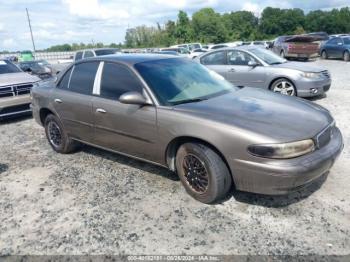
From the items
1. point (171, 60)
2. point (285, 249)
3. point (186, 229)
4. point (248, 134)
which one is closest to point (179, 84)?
point (171, 60)

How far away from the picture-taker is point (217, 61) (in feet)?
32.3

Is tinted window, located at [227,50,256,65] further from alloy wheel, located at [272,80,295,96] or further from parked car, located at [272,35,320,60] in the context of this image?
parked car, located at [272,35,320,60]

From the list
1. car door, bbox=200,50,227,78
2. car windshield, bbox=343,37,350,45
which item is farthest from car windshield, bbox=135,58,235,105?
car windshield, bbox=343,37,350,45

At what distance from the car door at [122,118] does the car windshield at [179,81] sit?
6.9 inches

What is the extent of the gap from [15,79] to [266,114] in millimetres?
7065

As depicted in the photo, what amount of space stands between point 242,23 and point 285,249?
296 ft

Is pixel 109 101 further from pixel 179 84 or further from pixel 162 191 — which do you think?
pixel 162 191

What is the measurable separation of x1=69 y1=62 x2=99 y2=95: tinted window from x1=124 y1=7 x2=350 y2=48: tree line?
60258 millimetres

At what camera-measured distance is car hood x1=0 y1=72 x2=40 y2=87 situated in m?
8.21

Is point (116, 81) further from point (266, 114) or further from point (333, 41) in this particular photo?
point (333, 41)

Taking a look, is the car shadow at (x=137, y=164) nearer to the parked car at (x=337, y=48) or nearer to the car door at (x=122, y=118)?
the car door at (x=122, y=118)

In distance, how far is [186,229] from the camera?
10.9 ft

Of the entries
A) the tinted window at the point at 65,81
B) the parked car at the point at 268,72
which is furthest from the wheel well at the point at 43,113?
the parked car at the point at 268,72

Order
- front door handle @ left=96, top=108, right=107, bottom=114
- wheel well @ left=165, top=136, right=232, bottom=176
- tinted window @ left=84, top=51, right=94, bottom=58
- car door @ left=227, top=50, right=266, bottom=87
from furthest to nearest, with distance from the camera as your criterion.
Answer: tinted window @ left=84, top=51, right=94, bottom=58, car door @ left=227, top=50, right=266, bottom=87, front door handle @ left=96, top=108, right=107, bottom=114, wheel well @ left=165, top=136, right=232, bottom=176
